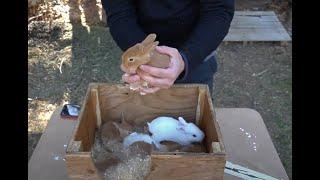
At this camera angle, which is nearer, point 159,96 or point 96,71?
point 159,96

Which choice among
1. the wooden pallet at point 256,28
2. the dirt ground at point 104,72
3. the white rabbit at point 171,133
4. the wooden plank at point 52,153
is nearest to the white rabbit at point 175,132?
the white rabbit at point 171,133

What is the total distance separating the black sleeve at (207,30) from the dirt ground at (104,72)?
1177mm

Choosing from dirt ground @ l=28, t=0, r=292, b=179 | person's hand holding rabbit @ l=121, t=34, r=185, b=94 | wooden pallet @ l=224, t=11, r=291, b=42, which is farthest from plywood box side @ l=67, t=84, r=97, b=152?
wooden pallet @ l=224, t=11, r=291, b=42

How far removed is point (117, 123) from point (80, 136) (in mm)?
152

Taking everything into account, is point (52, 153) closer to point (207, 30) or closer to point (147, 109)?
point (147, 109)

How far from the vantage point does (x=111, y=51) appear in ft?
9.91

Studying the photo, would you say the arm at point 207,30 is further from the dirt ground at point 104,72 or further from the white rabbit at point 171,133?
the dirt ground at point 104,72

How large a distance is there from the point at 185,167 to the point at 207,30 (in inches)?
16.3

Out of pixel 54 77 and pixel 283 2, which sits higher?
pixel 283 2

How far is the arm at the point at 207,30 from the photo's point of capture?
1.06 m

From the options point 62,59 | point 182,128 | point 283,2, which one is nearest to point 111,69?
point 62,59

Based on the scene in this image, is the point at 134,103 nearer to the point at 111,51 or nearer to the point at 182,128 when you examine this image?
the point at 182,128

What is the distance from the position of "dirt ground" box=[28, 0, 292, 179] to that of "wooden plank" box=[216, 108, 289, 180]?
35.5 inches

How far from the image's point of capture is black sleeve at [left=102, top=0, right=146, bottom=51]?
1.14 meters
